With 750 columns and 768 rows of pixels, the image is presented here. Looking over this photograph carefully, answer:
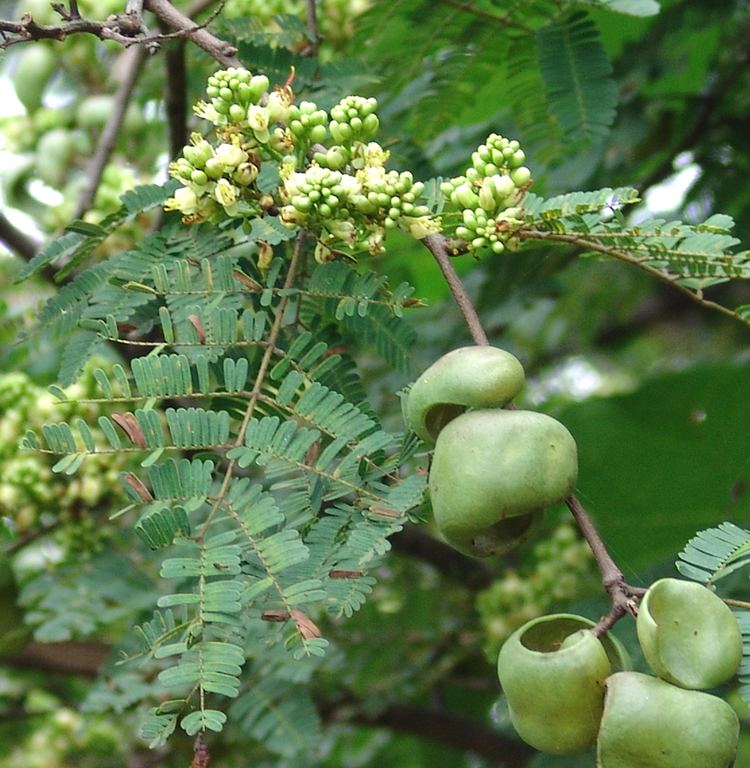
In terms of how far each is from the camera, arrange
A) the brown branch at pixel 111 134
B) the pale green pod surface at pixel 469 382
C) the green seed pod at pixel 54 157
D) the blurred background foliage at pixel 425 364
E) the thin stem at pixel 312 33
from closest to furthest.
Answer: the pale green pod surface at pixel 469 382, the thin stem at pixel 312 33, the blurred background foliage at pixel 425 364, the brown branch at pixel 111 134, the green seed pod at pixel 54 157

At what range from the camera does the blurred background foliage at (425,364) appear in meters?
1.92

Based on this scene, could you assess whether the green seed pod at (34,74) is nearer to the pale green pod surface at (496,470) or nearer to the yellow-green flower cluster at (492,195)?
the yellow-green flower cluster at (492,195)

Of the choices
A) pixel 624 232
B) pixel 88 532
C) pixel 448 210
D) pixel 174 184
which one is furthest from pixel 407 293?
pixel 88 532

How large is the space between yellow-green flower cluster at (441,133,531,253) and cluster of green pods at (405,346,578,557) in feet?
0.52

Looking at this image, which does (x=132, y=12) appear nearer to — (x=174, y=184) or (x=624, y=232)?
(x=174, y=184)

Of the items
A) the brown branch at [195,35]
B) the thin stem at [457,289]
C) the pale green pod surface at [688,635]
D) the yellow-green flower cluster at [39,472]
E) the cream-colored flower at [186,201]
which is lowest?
the yellow-green flower cluster at [39,472]

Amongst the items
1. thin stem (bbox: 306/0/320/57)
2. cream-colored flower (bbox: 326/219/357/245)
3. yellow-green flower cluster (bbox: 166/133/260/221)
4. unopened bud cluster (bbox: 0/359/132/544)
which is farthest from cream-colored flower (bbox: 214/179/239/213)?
unopened bud cluster (bbox: 0/359/132/544)

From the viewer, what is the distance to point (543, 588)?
2.30 meters

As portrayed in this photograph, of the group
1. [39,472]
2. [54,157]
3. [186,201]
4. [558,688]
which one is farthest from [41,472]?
[558,688]

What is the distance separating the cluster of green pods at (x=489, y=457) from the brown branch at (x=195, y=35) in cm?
51

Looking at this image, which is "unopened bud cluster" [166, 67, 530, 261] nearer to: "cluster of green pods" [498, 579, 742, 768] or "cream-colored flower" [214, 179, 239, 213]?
"cream-colored flower" [214, 179, 239, 213]

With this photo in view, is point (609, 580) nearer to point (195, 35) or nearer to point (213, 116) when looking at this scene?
point (213, 116)

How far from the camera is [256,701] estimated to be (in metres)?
1.99

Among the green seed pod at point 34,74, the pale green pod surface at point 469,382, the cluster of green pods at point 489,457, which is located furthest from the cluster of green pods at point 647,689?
the green seed pod at point 34,74
